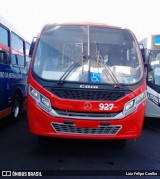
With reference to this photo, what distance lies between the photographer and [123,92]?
4.57 metres

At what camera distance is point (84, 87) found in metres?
4.54

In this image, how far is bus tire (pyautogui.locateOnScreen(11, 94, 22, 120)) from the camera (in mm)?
7433

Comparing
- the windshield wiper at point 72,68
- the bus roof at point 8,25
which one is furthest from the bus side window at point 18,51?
the windshield wiper at point 72,68

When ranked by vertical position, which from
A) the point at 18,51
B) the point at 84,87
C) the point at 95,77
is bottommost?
the point at 84,87

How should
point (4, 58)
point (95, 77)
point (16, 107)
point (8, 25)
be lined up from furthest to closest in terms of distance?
point (16, 107) → point (8, 25) → point (4, 58) → point (95, 77)

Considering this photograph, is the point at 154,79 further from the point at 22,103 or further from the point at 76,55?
the point at 22,103

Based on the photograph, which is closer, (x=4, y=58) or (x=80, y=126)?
(x=80, y=126)

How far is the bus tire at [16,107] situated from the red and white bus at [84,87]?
115 inches

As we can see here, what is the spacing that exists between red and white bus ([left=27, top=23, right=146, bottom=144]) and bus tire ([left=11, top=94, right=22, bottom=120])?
292cm

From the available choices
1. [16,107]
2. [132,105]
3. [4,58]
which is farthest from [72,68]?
[16,107]

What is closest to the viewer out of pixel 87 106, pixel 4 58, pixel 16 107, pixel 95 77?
pixel 87 106

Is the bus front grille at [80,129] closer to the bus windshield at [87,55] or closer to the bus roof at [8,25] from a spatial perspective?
the bus windshield at [87,55]

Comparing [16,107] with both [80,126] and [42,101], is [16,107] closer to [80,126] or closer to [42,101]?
[42,101]

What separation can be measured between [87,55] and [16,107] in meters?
3.79
